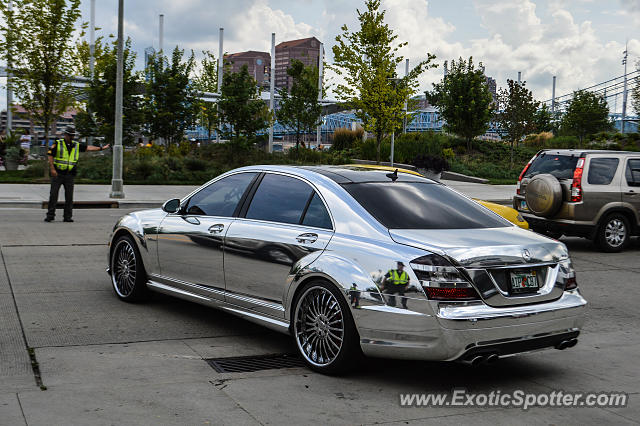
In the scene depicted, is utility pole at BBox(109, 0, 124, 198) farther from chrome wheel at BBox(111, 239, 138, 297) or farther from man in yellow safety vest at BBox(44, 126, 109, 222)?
chrome wheel at BBox(111, 239, 138, 297)

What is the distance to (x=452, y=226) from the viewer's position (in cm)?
543

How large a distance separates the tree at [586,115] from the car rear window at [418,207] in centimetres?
5099

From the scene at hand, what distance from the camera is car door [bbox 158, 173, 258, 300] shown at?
6.36m

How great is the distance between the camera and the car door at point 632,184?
1298 centimetres

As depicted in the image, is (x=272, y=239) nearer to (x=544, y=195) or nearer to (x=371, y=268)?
(x=371, y=268)

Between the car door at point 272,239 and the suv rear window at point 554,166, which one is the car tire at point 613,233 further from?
the car door at point 272,239

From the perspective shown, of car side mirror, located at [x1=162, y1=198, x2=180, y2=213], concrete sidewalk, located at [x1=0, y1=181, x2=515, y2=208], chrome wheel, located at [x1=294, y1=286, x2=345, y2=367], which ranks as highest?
car side mirror, located at [x1=162, y1=198, x2=180, y2=213]

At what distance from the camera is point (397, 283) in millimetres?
4801

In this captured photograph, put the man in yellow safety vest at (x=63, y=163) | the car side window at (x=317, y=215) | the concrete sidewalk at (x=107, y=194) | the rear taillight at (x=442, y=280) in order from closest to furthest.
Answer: the rear taillight at (x=442, y=280) < the car side window at (x=317, y=215) < the man in yellow safety vest at (x=63, y=163) < the concrete sidewalk at (x=107, y=194)

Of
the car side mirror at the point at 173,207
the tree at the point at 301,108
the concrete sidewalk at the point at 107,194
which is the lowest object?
the concrete sidewalk at the point at 107,194

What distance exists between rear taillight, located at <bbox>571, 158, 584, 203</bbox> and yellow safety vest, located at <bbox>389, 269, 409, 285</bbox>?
Answer: 28.7 feet

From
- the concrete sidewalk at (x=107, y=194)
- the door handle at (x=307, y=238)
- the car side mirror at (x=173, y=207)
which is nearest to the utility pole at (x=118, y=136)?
the concrete sidewalk at (x=107, y=194)

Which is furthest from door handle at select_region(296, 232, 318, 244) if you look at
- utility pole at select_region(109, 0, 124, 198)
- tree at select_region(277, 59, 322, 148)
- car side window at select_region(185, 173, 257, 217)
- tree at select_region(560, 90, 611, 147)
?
tree at select_region(560, 90, 611, 147)

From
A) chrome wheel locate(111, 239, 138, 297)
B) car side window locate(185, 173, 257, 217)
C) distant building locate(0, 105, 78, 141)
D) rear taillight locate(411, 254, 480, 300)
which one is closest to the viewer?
rear taillight locate(411, 254, 480, 300)
